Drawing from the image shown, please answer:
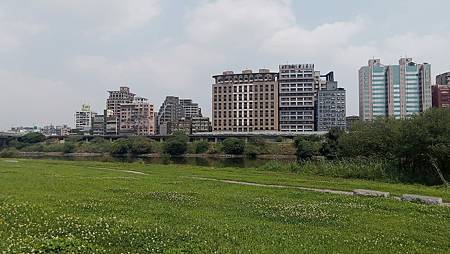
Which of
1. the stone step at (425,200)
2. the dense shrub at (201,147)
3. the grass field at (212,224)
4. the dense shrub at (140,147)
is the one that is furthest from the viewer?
the dense shrub at (201,147)

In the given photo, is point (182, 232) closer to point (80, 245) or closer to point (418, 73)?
point (80, 245)

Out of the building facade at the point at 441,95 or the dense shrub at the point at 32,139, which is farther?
the building facade at the point at 441,95

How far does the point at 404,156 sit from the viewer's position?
42.5 metres

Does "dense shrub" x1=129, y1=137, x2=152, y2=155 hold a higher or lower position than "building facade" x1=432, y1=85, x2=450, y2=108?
lower

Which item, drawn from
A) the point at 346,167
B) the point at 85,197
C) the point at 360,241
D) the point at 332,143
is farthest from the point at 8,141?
the point at 360,241

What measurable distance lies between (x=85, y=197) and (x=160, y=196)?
312 centimetres

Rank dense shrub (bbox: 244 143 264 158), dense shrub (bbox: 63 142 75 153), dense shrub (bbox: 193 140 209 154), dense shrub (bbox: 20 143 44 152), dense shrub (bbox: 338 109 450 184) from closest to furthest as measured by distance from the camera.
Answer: dense shrub (bbox: 338 109 450 184), dense shrub (bbox: 244 143 264 158), dense shrub (bbox: 193 140 209 154), dense shrub (bbox: 63 142 75 153), dense shrub (bbox: 20 143 44 152)

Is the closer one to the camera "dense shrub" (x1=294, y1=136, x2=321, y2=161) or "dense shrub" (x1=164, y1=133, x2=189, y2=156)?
"dense shrub" (x1=294, y1=136, x2=321, y2=161)

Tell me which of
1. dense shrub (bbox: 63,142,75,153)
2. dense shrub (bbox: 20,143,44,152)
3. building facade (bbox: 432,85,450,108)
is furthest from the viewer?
building facade (bbox: 432,85,450,108)

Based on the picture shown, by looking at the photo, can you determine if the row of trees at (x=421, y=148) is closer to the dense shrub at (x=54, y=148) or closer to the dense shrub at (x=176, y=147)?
the dense shrub at (x=176, y=147)

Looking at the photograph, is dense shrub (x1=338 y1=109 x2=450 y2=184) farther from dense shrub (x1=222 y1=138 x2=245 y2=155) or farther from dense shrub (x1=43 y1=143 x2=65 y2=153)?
dense shrub (x1=43 y1=143 x2=65 y2=153)

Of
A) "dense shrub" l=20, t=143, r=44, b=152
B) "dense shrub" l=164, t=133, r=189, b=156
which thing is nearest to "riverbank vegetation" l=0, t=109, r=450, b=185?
"dense shrub" l=164, t=133, r=189, b=156

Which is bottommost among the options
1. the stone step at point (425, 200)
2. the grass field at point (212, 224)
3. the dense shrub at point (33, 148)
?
the dense shrub at point (33, 148)

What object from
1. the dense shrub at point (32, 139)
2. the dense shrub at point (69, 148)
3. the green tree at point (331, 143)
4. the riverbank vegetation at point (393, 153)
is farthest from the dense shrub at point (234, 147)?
the dense shrub at point (32, 139)
